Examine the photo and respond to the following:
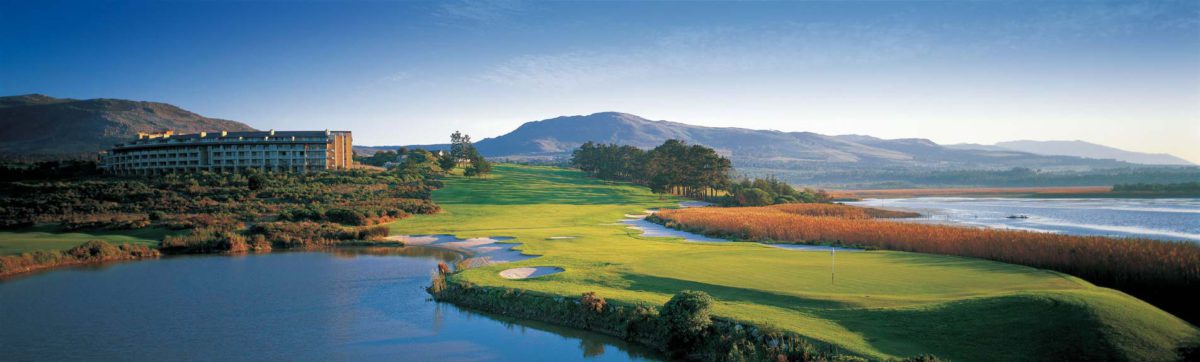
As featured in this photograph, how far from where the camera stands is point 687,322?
52.5ft

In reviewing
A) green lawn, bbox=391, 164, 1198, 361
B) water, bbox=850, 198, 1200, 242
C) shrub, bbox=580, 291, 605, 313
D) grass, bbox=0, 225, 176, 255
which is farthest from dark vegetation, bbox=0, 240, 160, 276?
water, bbox=850, 198, 1200, 242

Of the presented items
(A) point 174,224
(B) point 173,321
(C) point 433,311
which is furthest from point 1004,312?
(A) point 174,224

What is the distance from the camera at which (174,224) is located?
43062 mm

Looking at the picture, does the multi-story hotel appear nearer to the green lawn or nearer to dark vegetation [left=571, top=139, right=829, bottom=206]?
dark vegetation [left=571, top=139, right=829, bottom=206]

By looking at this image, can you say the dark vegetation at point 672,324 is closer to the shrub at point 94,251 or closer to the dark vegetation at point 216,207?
the dark vegetation at point 216,207

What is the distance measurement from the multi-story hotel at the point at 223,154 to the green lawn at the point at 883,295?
65.2 m

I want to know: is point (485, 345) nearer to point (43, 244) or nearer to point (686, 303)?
point (686, 303)

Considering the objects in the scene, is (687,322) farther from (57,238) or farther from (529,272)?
(57,238)

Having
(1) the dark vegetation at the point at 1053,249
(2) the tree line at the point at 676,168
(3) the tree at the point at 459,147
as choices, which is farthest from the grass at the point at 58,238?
(3) the tree at the point at 459,147

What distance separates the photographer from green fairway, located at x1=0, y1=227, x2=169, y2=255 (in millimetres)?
33938

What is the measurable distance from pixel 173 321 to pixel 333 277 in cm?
815

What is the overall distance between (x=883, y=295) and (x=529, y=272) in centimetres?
1423

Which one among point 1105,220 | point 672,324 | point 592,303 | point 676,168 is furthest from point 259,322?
point 676,168

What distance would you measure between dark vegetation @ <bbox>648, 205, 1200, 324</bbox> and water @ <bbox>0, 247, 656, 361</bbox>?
16911mm
